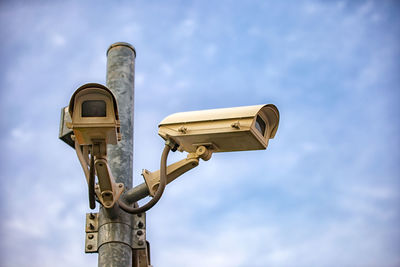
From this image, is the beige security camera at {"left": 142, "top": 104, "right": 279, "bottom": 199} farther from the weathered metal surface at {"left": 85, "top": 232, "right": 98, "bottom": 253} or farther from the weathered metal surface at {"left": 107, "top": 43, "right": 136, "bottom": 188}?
the weathered metal surface at {"left": 85, "top": 232, "right": 98, "bottom": 253}

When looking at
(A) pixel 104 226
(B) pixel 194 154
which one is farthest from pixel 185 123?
(A) pixel 104 226

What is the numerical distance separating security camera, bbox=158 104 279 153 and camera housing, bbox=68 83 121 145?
0.59m

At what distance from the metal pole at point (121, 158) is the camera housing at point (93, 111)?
736 mm

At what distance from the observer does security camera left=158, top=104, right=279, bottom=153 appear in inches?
163

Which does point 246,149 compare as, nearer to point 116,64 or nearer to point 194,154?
point 194,154

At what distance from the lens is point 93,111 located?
12.5ft

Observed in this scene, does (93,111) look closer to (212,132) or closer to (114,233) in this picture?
(212,132)

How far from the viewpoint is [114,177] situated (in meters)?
4.55

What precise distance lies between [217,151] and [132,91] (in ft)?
3.34

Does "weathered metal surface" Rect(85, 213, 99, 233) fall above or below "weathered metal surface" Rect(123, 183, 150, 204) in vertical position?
below

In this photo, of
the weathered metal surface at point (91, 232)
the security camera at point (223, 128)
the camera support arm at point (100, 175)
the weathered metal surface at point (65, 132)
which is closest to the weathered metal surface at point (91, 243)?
the weathered metal surface at point (91, 232)

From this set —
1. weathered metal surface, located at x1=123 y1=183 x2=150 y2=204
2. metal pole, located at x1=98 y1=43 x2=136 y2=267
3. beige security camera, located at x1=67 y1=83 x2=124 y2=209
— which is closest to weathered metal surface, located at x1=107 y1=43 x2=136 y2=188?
metal pole, located at x1=98 y1=43 x2=136 y2=267

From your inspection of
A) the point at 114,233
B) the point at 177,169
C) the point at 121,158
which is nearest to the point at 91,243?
the point at 114,233

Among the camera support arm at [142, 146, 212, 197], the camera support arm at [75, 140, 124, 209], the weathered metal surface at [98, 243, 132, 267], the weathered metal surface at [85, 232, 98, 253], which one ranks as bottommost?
the weathered metal surface at [98, 243, 132, 267]
